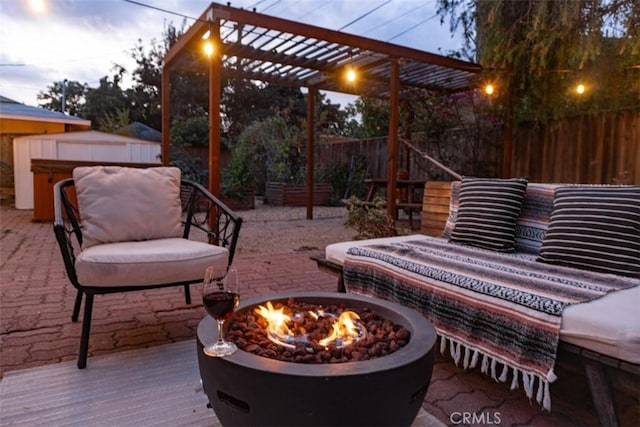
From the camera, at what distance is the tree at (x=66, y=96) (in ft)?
61.0

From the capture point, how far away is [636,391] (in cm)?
115

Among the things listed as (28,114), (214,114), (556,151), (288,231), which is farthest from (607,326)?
(28,114)

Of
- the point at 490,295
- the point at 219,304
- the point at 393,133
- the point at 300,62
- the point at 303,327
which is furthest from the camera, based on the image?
the point at 300,62

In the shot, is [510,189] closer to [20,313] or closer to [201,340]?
[201,340]

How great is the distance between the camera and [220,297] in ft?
3.71

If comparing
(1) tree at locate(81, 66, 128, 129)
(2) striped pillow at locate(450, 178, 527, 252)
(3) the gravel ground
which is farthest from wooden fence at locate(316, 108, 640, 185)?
(1) tree at locate(81, 66, 128, 129)

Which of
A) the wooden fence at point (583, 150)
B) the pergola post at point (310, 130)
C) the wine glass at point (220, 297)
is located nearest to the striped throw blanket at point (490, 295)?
the wine glass at point (220, 297)

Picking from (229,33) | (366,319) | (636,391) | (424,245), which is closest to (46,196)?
(229,33)

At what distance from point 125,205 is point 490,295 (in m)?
1.94

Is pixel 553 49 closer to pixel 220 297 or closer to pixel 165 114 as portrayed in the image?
pixel 220 297

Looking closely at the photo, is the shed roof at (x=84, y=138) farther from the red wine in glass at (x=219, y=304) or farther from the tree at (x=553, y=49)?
the red wine in glass at (x=219, y=304)

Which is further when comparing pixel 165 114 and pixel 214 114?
pixel 165 114

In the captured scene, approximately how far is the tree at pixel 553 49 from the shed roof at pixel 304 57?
52 cm

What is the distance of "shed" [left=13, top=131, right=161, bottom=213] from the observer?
25.4ft
